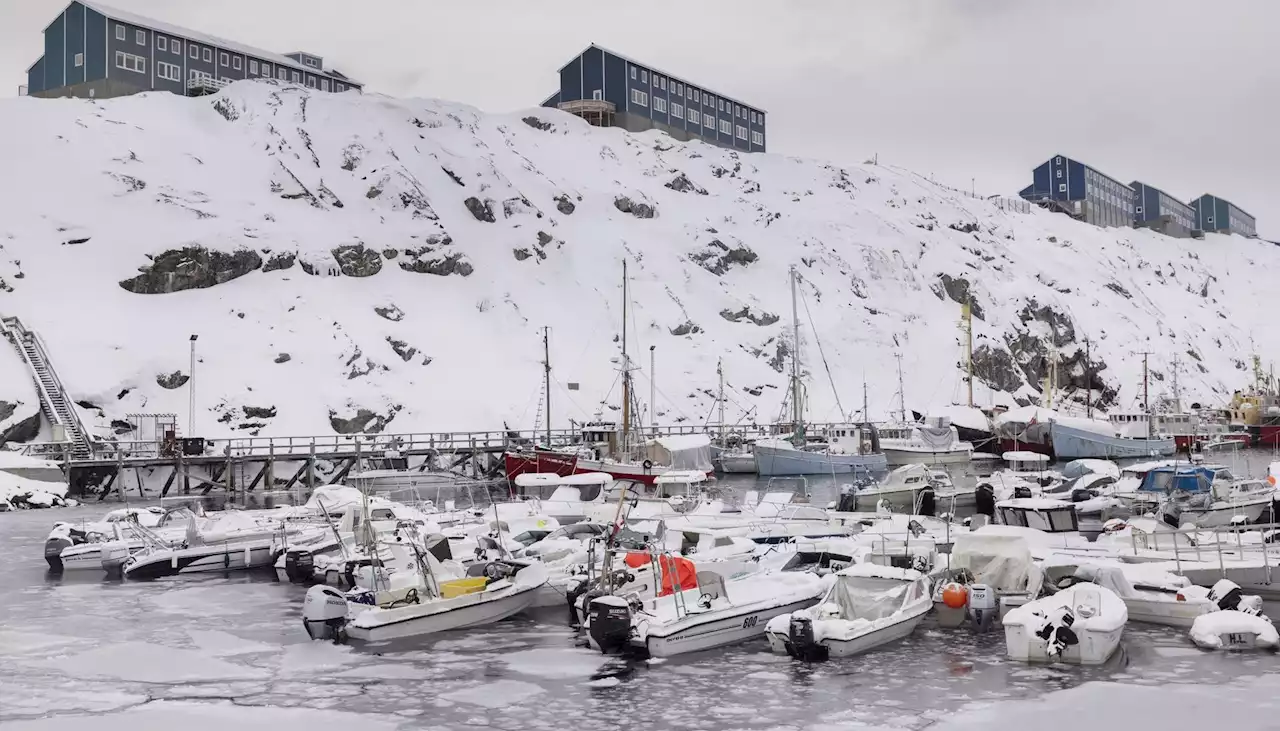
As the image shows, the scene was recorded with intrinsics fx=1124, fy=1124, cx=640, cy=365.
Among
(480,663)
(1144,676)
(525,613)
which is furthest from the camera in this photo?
(525,613)

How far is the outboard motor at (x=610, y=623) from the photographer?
71.7ft

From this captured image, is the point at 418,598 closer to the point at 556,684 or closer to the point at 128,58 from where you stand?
the point at 556,684

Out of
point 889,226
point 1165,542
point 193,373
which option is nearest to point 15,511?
point 193,373

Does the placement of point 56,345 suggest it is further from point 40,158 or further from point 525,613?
point 525,613

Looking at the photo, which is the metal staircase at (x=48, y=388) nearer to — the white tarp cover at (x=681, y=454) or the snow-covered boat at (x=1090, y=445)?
the white tarp cover at (x=681, y=454)

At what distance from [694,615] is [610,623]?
1714 millimetres

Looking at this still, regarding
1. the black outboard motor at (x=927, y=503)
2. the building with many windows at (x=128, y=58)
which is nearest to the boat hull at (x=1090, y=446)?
the black outboard motor at (x=927, y=503)

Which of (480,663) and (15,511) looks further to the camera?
(15,511)

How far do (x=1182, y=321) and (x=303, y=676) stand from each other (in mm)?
129628

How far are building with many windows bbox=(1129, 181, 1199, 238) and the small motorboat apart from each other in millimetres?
161415

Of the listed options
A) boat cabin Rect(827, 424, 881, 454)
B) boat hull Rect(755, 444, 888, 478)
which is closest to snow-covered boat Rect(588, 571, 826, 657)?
boat hull Rect(755, 444, 888, 478)

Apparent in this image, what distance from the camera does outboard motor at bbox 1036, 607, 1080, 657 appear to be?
2045 cm

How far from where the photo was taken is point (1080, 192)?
158 metres

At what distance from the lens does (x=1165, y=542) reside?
1204 inches
